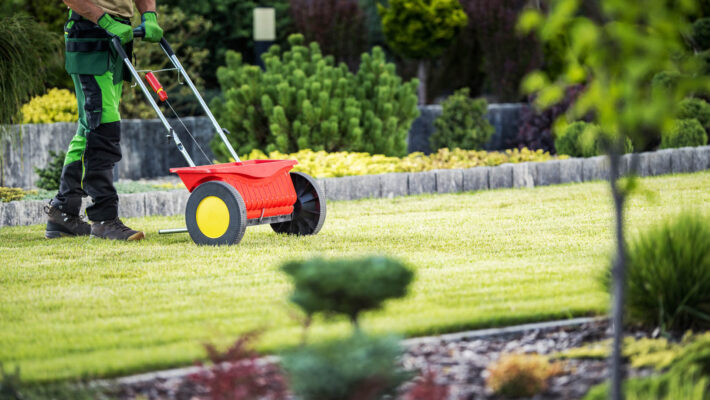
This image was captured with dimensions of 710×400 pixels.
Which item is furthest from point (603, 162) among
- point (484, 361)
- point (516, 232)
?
point (484, 361)

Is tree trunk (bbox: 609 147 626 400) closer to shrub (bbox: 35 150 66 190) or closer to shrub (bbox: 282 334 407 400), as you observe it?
shrub (bbox: 282 334 407 400)

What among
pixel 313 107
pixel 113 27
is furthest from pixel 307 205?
pixel 313 107

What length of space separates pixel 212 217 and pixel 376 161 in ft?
11.5

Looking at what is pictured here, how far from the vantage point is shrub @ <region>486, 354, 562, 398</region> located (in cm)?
275

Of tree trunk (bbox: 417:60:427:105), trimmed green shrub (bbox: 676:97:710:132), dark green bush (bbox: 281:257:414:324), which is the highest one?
tree trunk (bbox: 417:60:427:105)

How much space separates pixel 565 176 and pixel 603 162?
14.0 inches

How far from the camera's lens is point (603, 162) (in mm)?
8930

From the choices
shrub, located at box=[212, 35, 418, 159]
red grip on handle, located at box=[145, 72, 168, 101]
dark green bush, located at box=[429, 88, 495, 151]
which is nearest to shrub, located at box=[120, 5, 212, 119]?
shrub, located at box=[212, 35, 418, 159]

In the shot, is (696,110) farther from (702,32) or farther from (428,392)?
(428,392)

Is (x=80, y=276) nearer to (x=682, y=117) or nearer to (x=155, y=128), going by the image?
(x=155, y=128)

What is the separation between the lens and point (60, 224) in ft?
20.5

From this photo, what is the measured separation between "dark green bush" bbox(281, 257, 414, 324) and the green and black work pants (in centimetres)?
349

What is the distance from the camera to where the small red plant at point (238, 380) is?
253 centimetres

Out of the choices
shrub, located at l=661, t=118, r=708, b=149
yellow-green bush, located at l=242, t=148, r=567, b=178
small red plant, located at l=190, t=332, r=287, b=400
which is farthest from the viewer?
shrub, located at l=661, t=118, r=708, b=149
